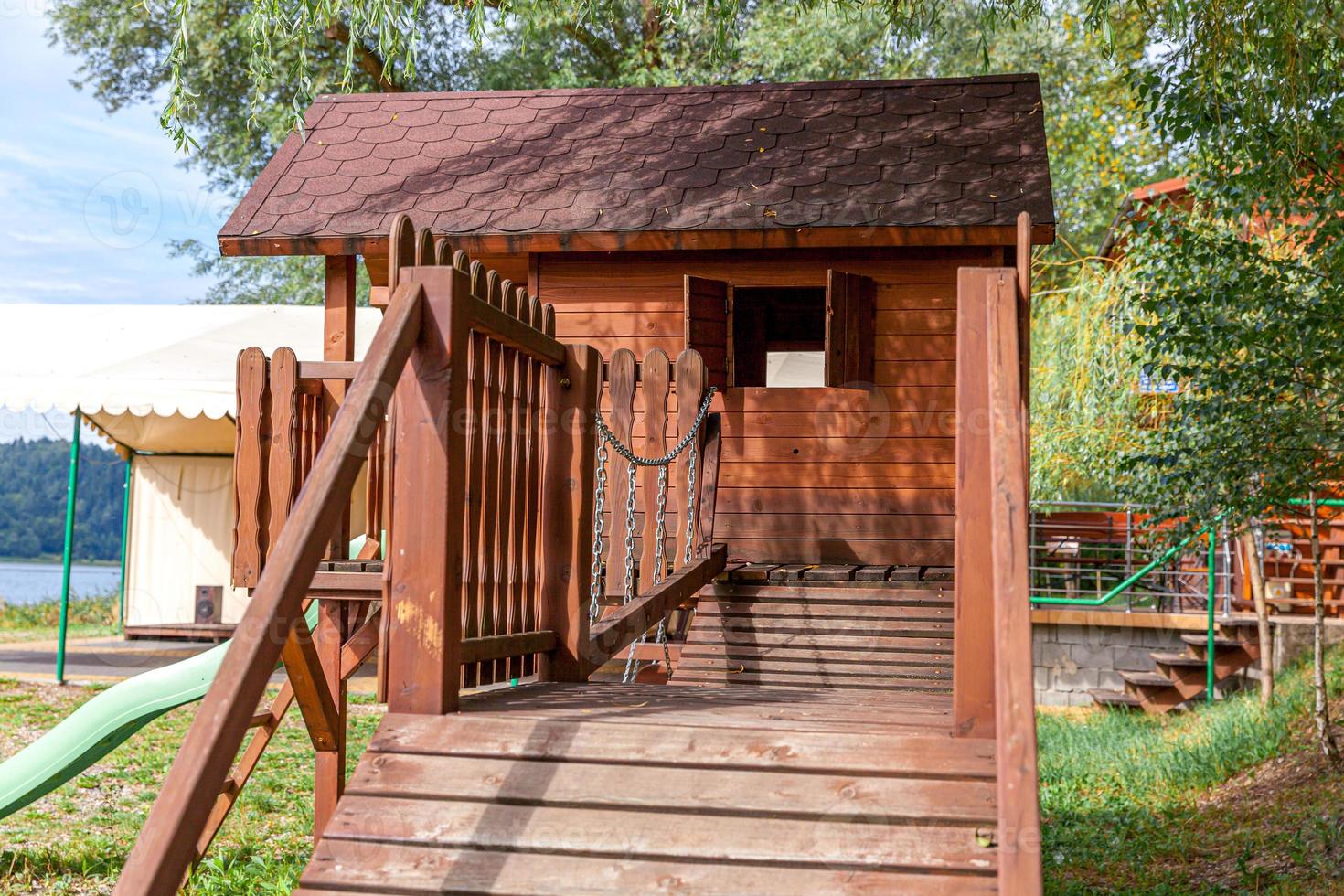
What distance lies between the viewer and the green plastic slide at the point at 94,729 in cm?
597

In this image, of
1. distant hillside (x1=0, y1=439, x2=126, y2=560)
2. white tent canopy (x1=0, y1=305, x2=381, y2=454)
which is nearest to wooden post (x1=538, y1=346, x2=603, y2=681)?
white tent canopy (x1=0, y1=305, x2=381, y2=454)

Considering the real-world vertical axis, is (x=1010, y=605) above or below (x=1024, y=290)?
below

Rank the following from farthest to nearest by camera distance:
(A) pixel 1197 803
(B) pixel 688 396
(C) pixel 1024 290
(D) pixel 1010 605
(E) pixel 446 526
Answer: (A) pixel 1197 803 → (B) pixel 688 396 → (C) pixel 1024 290 → (E) pixel 446 526 → (D) pixel 1010 605

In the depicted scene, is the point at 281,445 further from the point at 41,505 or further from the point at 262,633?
the point at 41,505

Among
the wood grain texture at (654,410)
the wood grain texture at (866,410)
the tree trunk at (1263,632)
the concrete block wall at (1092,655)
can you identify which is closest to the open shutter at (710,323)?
the wood grain texture at (866,410)

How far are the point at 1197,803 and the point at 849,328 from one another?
16.0 ft

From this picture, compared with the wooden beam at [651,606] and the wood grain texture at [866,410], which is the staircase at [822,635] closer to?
the wooden beam at [651,606]

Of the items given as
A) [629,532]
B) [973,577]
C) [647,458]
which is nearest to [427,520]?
[973,577]

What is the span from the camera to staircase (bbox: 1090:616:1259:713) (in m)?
13.6

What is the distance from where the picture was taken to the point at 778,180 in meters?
9.01

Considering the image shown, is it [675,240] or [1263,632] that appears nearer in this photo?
[675,240]

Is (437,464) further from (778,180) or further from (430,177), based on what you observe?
(430,177)

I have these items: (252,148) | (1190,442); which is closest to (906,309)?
(1190,442)

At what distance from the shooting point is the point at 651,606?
557 cm
